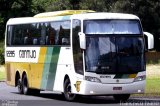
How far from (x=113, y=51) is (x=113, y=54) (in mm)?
111

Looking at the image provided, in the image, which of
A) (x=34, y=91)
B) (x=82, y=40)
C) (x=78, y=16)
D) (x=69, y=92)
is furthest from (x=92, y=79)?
(x=34, y=91)

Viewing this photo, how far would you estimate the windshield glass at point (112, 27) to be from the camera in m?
22.0

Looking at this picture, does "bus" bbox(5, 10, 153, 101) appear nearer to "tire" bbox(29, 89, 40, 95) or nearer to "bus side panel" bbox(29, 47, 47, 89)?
"bus side panel" bbox(29, 47, 47, 89)

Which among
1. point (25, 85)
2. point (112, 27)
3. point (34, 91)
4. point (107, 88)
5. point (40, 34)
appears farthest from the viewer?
point (34, 91)

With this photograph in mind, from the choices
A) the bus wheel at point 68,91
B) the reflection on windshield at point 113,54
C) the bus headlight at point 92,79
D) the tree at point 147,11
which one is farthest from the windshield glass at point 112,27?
the tree at point 147,11

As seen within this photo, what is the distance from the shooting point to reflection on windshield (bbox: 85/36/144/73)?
21562 mm

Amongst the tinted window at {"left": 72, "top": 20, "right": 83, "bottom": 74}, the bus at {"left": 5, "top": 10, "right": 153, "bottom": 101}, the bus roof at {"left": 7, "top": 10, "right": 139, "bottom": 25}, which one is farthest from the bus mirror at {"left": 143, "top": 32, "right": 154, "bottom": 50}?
the tinted window at {"left": 72, "top": 20, "right": 83, "bottom": 74}

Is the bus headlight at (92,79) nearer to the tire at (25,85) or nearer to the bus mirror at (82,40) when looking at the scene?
the bus mirror at (82,40)

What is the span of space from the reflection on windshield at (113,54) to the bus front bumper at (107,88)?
1.74 ft

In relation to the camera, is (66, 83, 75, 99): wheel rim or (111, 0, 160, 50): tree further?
(111, 0, 160, 50): tree

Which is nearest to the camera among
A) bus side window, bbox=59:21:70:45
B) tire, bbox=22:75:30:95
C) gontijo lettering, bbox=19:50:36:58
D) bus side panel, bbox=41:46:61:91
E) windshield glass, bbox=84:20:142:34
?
windshield glass, bbox=84:20:142:34

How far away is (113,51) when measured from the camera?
21750mm

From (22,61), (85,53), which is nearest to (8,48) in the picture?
(22,61)

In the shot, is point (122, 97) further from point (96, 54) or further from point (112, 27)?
point (112, 27)
